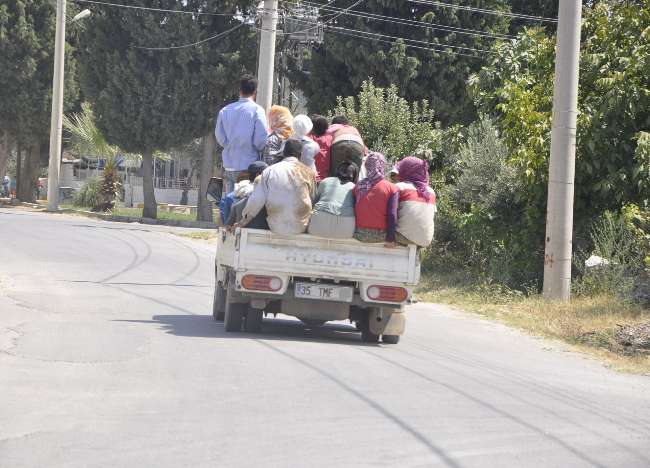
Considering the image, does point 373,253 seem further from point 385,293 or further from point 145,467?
point 145,467

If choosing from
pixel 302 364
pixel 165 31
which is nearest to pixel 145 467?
pixel 302 364

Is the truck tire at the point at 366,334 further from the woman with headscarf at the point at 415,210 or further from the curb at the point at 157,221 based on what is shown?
the curb at the point at 157,221

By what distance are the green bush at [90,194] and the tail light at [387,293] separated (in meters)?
37.4

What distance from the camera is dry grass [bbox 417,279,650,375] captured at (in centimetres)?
1194

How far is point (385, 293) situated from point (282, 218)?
1324mm

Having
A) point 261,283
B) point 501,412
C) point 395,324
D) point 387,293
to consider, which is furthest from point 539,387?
point 261,283

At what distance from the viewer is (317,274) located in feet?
34.4

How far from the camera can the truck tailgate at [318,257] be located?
10438 mm


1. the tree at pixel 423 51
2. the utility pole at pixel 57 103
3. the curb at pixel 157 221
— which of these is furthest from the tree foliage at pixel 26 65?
the tree at pixel 423 51

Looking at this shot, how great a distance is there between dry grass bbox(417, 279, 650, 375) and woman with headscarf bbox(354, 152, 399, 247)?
2930mm

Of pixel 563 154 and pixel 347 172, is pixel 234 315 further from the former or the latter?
pixel 563 154

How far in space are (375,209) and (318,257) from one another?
77 centimetres

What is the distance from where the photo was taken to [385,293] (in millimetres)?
10602

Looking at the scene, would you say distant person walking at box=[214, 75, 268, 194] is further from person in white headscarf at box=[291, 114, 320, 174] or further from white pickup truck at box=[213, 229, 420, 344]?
white pickup truck at box=[213, 229, 420, 344]
